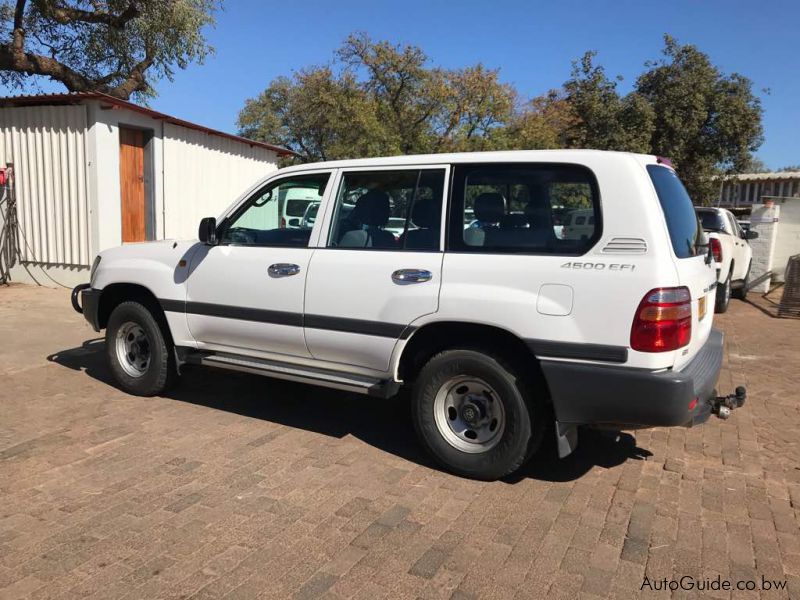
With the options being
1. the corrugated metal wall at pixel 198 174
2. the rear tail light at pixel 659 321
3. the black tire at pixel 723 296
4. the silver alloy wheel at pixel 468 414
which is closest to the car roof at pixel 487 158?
the rear tail light at pixel 659 321

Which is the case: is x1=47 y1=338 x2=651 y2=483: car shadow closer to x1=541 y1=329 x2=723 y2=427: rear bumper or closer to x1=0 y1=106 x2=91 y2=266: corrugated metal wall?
x1=541 y1=329 x2=723 y2=427: rear bumper

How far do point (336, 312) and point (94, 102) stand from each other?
8.10 m

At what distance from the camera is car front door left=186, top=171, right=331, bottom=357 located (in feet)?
15.0

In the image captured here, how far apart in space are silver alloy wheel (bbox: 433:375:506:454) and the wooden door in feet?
29.7

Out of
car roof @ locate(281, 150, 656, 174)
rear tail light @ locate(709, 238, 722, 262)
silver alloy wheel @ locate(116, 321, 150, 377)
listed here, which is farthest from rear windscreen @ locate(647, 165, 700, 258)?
rear tail light @ locate(709, 238, 722, 262)

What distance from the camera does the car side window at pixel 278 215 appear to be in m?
4.73

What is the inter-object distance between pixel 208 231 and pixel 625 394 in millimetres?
3200

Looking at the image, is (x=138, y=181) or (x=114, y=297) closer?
(x=114, y=297)

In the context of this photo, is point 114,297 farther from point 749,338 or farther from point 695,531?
point 749,338

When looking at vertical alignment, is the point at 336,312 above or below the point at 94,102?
below

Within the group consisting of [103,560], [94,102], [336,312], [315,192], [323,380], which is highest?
[94,102]

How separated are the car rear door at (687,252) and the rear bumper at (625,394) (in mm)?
177

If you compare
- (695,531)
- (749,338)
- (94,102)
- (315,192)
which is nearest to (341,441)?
(315,192)

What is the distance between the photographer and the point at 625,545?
10.8 ft
